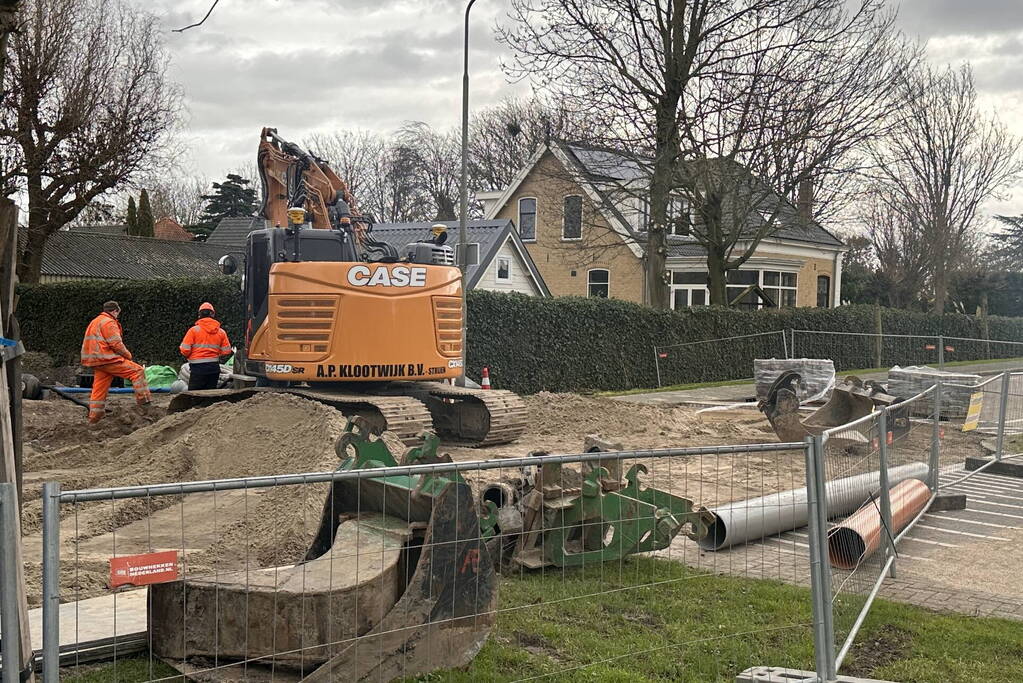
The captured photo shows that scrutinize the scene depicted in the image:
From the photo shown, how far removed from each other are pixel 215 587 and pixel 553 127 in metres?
25.4

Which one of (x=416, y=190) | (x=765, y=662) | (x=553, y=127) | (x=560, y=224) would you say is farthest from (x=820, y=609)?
(x=416, y=190)

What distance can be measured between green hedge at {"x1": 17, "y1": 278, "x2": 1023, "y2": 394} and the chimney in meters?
3.45

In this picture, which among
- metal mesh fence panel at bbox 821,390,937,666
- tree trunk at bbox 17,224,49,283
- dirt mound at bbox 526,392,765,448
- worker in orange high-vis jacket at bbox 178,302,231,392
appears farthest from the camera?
tree trunk at bbox 17,224,49,283

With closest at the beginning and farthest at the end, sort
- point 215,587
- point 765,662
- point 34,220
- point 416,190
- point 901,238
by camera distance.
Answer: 1. point 215,587
2. point 765,662
3. point 34,220
4. point 901,238
5. point 416,190

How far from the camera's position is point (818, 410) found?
14781 millimetres

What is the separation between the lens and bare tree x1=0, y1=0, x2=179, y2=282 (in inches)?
1022

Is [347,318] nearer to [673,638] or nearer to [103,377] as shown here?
[103,377]

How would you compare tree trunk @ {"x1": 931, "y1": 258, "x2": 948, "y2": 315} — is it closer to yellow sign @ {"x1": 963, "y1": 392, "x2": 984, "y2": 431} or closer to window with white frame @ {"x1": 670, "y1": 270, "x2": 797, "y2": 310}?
window with white frame @ {"x1": 670, "y1": 270, "x2": 797, "y2": 310}

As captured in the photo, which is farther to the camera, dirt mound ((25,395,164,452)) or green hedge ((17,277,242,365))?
green hedge ((17,277,242,365))

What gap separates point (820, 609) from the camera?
5.01 metres

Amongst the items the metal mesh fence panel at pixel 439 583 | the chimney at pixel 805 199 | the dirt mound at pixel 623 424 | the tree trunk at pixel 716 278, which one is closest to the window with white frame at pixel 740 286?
the tree trunk at pixel 716 278

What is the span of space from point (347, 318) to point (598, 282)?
28646mm

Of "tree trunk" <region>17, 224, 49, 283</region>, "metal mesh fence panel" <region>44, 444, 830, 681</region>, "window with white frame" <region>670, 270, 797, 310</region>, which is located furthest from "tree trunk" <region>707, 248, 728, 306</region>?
"metal mesh fence panel" <region>44, 444, 830, 681</region>

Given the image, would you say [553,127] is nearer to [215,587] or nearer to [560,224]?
[560,224]
